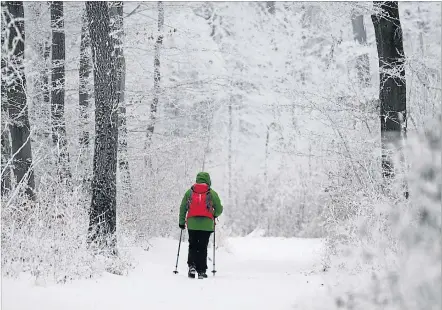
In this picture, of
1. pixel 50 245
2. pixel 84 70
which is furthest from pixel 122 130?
pixel 50 245

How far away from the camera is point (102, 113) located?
9.00 meters

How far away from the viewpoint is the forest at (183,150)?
3.46m

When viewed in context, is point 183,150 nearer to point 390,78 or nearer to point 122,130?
point 122,130

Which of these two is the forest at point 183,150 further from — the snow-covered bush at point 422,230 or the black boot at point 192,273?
the black boot at point 192,273

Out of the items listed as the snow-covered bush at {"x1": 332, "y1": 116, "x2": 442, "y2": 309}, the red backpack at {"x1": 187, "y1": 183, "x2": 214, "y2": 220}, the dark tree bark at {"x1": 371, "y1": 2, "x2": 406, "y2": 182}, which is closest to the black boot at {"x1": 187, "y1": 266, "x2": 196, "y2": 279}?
the red backpack at {"x1": 187, "y1": 183, "x2": 214, "y2": 220}

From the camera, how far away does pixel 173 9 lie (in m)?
16.1

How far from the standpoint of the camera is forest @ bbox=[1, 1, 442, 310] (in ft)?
11.3

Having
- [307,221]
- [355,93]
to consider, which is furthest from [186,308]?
[307,221]

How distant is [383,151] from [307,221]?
38.5 feet

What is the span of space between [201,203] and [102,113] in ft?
6.46

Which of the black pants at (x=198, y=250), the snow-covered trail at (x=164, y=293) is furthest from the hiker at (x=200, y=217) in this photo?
the snow-covered trail at (x=164, y=293)

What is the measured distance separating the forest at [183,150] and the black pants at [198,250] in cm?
90

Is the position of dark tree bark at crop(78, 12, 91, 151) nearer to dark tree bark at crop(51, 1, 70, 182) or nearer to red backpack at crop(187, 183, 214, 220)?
dark tree bark at crop(51, 1, 70, 182)

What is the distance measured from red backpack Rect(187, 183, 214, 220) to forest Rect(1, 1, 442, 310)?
1.18 meters
